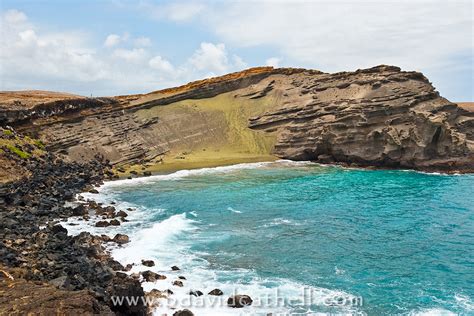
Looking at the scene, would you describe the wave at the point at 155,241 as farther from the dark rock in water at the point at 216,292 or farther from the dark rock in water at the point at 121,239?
the dark rock in water at the point at 216,292

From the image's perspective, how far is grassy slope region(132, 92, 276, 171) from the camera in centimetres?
6700

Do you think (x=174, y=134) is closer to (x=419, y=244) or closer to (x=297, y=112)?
(x=297, y=112)

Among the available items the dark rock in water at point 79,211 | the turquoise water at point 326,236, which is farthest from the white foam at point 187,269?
the dark rock in water at point 79,211

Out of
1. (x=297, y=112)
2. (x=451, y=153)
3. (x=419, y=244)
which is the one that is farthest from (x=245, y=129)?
(x=419, y=244)

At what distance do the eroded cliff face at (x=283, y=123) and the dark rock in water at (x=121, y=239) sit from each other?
35965 mm

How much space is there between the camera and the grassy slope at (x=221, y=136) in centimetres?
6700

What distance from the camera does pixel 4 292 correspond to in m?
12.1

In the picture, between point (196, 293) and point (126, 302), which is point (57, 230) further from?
point (126, 302)

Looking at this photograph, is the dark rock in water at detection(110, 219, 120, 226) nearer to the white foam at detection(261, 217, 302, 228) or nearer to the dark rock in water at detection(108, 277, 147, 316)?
the white foam at detection(261, 217, 302, 228)

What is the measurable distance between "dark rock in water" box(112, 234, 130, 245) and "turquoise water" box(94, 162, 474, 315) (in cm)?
132

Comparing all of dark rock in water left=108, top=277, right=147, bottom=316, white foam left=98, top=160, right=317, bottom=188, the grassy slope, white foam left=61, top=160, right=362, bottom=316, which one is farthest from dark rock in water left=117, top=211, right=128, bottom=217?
the grassy slope

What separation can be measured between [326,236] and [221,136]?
50.5 meters

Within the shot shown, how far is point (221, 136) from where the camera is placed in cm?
7675

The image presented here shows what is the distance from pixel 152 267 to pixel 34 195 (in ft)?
61.7
